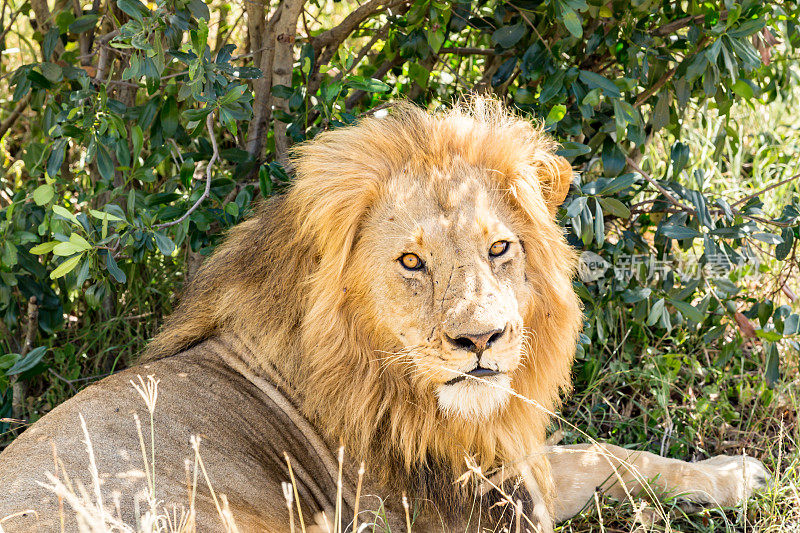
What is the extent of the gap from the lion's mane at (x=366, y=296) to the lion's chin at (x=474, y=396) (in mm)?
155

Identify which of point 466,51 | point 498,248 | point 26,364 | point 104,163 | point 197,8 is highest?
point 197,8

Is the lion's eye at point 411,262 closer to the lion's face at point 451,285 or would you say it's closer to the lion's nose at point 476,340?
the lion's face at point 451,285

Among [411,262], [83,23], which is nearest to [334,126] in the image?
[411,262]

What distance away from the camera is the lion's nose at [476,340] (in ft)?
8.69

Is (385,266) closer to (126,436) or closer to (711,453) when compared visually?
(126,436)

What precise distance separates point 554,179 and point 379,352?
3.06 feet

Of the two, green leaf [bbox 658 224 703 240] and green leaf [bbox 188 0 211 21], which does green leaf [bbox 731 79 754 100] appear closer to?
green leaf [bbox 658 224 703 240]

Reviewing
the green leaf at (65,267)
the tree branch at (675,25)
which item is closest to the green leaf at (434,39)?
the tree branch at (675,25)

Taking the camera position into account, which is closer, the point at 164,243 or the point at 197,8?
the point at 197,8

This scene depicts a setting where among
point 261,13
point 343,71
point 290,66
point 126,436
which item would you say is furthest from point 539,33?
point 126,436

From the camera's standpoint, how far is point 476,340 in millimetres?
2648

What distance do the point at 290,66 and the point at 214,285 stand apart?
129 cm

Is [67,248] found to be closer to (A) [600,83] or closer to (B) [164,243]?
(B) [164,243]

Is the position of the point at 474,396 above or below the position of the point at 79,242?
below
